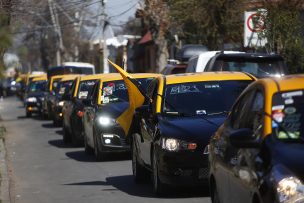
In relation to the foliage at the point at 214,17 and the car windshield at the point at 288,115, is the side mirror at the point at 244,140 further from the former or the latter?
the foliage at the point at 214,17

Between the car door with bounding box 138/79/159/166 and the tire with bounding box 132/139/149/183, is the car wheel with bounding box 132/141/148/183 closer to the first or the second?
the tire with bounding box 132/139/149/183

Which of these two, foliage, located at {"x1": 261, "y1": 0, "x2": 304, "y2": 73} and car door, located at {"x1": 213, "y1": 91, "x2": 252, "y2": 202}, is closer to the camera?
car door, located at {"x1": 213, "y1": 91, "x2": 252, "y2": 202}

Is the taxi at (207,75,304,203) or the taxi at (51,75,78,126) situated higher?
Answer: the taxi at (207,75,304,203)

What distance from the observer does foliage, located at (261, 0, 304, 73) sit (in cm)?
2141

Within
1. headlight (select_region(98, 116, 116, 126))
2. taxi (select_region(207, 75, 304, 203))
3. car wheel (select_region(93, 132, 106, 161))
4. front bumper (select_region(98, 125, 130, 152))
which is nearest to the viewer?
taxi (select_region(207, 75, 304, 203))

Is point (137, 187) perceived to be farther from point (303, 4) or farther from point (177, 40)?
point (177, 40)

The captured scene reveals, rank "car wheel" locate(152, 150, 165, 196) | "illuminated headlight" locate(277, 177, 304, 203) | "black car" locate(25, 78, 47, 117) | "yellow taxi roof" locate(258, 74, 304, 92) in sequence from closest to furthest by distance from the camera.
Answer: "illuminated headlight" locate(277, 177, 304, 203) < "yellow taxi roof" locate(258, 74, 304, 92) < "car wheel" locate(152, 150, 165, 196) < "black car" locate(25, 78, 47, 117)

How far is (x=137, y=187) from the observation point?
43.2ft

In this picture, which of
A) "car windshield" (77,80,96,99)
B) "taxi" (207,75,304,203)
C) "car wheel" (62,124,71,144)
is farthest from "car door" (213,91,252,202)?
"car wheel" (62,124,71,144)

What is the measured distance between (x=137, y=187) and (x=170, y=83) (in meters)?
1.71

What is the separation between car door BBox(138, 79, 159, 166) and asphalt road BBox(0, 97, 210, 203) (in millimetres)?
536

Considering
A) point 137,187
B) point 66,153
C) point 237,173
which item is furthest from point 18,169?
point 237,173

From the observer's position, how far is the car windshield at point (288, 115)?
23.1ft

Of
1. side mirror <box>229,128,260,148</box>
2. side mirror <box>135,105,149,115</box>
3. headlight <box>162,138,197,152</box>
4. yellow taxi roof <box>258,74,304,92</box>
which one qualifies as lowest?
headlight <box>162,138,197,152</box>
